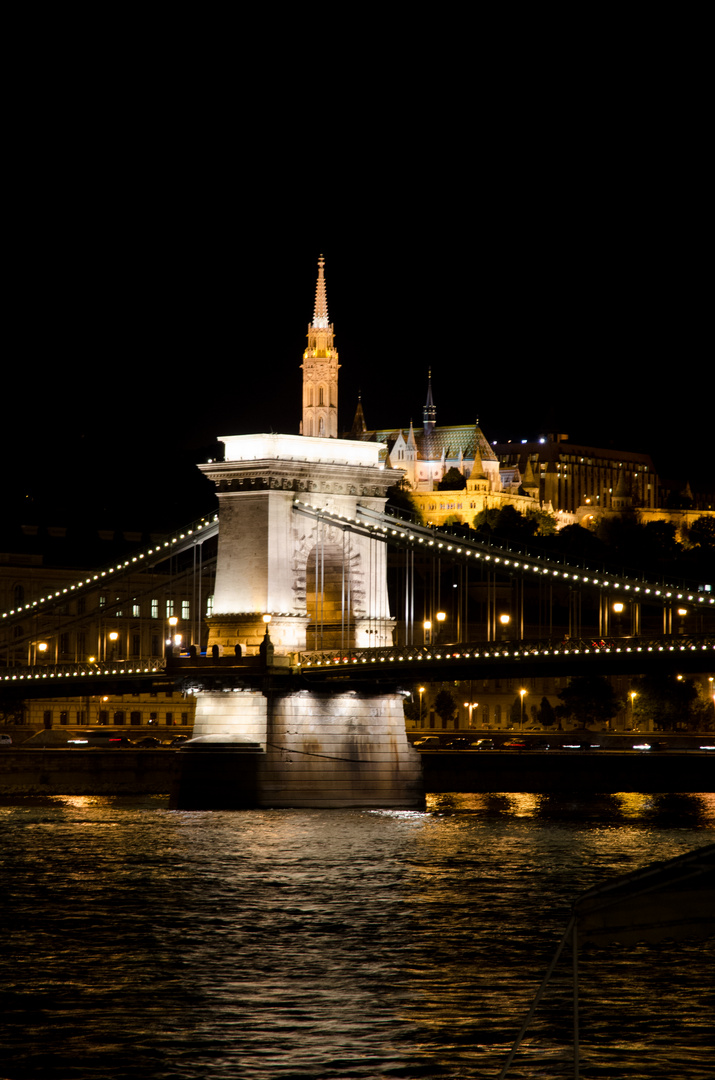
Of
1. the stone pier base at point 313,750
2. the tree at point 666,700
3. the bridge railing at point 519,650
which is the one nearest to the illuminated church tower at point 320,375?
the bridge railing at point 519,650

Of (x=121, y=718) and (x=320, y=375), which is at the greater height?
(x=320, y=375)

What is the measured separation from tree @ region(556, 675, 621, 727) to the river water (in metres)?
47.6

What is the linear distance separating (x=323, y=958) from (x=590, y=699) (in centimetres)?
7140

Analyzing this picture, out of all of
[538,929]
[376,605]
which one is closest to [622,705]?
[376,605]

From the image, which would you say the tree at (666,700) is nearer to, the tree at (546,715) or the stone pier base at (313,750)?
the tree at (546,715)

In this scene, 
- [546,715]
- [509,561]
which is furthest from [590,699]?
[509,561]

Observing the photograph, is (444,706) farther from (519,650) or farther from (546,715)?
Result: (519,650)

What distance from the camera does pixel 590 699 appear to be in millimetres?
100250

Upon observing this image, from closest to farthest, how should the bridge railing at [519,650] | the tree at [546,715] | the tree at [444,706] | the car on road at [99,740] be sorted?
the bridge railing at [519,650], the car on road at [99,740], the tree at [444,706], the tree at [546,715]

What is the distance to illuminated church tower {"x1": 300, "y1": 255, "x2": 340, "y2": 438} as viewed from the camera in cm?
6775

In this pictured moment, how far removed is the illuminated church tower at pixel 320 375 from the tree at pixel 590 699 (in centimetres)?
3467

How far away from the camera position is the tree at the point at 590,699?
10025 centimetres

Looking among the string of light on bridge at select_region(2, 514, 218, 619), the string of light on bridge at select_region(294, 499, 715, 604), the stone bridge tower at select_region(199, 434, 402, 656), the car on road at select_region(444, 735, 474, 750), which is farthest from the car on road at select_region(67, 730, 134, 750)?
the string of light on bridge at select_region(294, 499, 715, 604)

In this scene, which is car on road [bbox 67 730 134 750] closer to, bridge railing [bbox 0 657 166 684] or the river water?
bridge railing [bbox 0 657 166 684]
